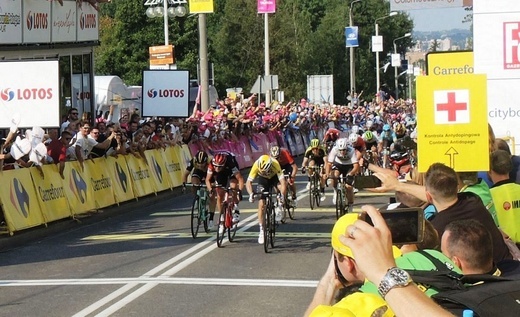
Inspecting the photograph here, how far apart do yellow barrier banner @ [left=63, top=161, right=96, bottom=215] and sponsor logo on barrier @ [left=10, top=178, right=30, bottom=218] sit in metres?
1.73

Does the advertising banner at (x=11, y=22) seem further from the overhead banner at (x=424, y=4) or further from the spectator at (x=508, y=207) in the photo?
the spectator at (x=508, y=207)

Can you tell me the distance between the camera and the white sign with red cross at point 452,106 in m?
8.52

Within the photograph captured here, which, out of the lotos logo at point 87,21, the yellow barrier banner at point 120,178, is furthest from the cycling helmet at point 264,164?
the lotos logo at point 87,21

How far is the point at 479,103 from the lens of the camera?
28.0ft

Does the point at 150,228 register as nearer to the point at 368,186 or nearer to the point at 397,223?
the point at 368,186

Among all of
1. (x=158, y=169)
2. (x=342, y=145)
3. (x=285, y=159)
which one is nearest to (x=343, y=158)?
(x=342, y=145)

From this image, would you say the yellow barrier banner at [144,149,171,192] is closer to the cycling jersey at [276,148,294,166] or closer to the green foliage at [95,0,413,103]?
the cycling jersey at [276,148,294,166]

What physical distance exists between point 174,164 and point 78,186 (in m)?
7.10

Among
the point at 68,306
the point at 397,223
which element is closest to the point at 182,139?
the point at 68,306

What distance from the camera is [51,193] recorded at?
1959 cm

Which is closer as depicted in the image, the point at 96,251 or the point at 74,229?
the point at 96,251

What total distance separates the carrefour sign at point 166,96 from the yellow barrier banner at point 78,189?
23.7 ft

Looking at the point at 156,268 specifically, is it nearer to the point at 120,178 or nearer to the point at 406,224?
the point at 120,178

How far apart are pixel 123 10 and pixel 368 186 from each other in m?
80.1
